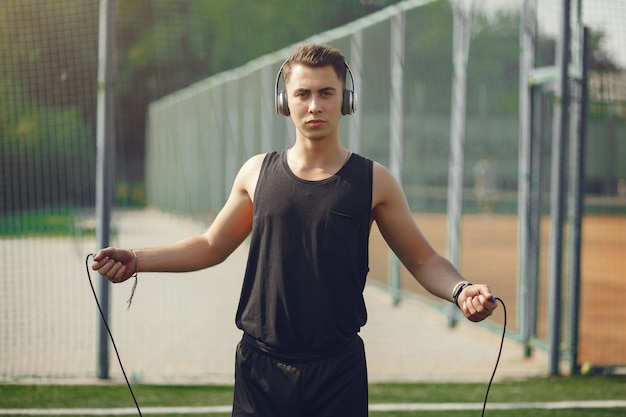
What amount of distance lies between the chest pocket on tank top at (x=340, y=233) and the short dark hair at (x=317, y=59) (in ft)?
1.54

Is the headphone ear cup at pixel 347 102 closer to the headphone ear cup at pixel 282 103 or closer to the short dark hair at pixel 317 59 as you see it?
the short dark hair at pixel 317 59

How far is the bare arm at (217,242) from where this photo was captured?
3.09m

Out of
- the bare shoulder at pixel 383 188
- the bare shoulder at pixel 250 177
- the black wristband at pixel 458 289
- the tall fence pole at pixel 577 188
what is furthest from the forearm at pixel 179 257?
the tall fence pole at pixel 577 188

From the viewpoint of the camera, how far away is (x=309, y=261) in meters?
2.90

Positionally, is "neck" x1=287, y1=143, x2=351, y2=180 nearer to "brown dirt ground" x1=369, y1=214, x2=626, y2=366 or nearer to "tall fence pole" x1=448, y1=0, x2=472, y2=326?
"brown dirt ground" x1=369, y1=214, x2=626, y2=366

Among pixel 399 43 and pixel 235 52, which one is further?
pixel 235 52

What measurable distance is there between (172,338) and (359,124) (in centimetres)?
391

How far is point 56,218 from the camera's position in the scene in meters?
12.3

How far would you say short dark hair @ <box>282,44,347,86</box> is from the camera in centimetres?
296

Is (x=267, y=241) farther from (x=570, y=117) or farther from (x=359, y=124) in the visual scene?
(x=359, y=124)

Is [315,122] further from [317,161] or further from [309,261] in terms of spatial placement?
[309,261]

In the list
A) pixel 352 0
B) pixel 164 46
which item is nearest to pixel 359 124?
pixel 164 46

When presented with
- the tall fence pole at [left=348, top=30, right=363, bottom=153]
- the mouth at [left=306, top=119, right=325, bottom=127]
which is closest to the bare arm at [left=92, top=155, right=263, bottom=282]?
the mouth at [left=306, top=119, right=325, bottom=127]

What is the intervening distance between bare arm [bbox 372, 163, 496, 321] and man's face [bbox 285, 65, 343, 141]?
24 cm
